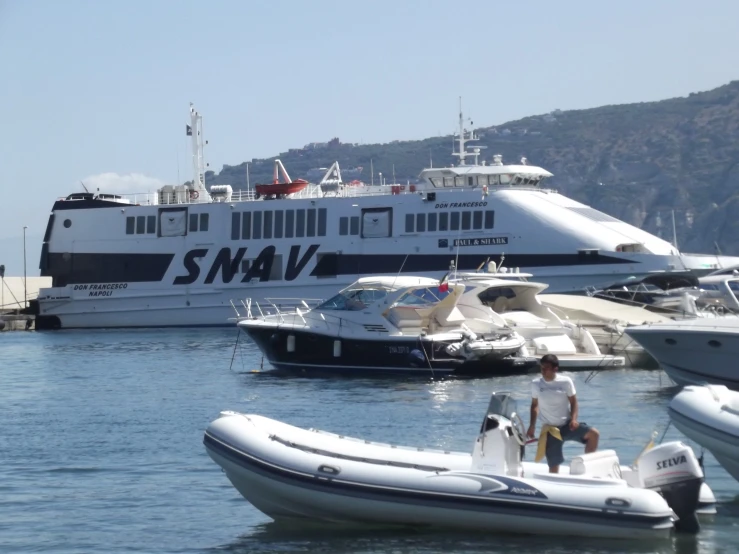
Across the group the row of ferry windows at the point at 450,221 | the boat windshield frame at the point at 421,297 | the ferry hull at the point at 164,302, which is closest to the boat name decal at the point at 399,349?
the boat windshield frame at the point at 421,297

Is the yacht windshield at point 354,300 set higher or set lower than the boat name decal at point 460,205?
lower

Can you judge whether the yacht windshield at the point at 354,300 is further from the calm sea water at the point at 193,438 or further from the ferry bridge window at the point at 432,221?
the ferry bridge window at the point at 432,221

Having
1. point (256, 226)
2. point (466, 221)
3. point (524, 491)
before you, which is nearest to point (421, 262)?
point (466, 221)

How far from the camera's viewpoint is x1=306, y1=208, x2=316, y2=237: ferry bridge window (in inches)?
1793

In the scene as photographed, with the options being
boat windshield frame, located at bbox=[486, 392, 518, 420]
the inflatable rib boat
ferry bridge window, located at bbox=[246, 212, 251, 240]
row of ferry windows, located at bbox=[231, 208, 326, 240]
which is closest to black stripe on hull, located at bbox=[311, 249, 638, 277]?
row of ferry windows, located at bbox=[231, 208, 326, 240]

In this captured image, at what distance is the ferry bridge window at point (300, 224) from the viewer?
45750 millimetres

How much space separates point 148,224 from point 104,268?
245 cm

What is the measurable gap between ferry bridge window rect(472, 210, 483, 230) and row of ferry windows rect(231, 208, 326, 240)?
18.7ft

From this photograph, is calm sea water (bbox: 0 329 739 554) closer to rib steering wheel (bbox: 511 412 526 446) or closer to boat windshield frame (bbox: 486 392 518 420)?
rib steering wheel (bbox: 511 412 526 446)

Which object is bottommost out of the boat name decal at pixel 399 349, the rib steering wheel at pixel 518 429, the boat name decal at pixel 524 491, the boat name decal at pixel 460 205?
the boat name decal at pixel 399 349

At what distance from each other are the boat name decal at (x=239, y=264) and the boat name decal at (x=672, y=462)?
109ft

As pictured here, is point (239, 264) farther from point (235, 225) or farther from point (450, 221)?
point (450, 221)

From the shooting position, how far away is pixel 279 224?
4625 centimetres

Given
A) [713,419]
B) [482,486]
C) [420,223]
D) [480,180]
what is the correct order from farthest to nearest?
[480,180] → [420,223] → [713,419] → [482,486]
